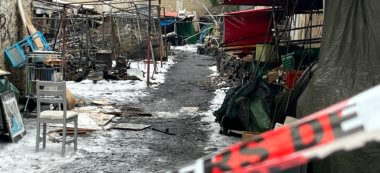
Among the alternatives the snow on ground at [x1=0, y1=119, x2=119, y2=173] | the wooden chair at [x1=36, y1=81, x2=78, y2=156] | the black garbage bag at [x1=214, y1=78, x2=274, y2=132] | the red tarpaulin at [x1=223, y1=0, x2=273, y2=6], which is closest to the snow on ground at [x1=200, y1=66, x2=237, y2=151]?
the black garbage bag at [x1=214, y1=78, x2=274, y2=132]

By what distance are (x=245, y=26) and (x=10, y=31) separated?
6.34 m

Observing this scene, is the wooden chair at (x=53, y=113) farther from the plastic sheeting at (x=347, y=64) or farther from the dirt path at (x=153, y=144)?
the plastic sheeting at (x=347, y=64)

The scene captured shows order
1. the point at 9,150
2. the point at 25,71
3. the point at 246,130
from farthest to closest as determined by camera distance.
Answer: the point at 25,71 → the point at 246,130 → the point at 9,150

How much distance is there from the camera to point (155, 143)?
8.12m

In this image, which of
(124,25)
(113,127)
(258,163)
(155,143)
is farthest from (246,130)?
(124,25)

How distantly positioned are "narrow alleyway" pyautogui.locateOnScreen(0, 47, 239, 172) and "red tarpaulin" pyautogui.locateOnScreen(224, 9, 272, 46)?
Answer: 1.97m

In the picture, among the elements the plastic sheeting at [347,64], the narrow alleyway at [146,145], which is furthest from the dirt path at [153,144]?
the plastic sheeting at [347,64]

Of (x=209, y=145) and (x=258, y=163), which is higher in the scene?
(x=258, y=163)

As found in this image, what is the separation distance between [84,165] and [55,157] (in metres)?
0.57

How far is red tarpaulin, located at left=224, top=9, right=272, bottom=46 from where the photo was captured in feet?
42.4

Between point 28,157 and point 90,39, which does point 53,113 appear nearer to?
point 28,157

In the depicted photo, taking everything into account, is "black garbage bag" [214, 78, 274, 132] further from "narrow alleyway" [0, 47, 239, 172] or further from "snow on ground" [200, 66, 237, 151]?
"narrow alleyway" [0, 47, 239, 172]

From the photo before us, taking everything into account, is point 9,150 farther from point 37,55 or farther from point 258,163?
point 258,163

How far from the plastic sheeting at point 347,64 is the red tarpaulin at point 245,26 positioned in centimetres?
722
